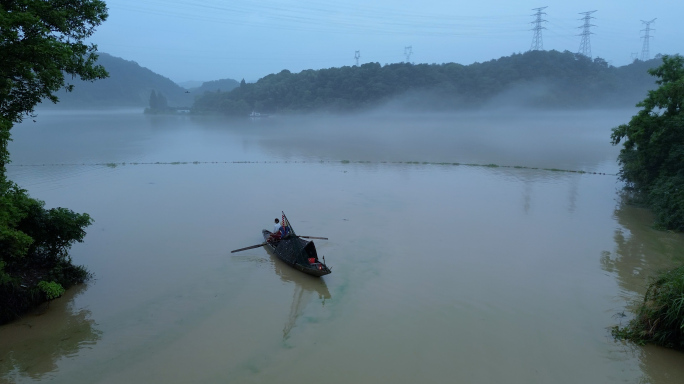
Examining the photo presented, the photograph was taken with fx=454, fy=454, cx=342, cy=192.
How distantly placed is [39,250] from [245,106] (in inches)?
2635

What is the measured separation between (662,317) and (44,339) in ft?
30.1

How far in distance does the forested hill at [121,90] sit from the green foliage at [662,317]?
336 ft

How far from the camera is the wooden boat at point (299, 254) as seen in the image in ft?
29.9

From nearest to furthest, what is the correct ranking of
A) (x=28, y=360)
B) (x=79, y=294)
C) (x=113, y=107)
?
1. (x=28, y=360)
2. (x=79, y=294)
3. (x=113, y=107)

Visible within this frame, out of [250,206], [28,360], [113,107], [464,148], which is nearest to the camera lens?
[28,360]

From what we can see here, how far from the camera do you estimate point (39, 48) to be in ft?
22.4

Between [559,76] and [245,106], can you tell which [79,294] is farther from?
[559,76]

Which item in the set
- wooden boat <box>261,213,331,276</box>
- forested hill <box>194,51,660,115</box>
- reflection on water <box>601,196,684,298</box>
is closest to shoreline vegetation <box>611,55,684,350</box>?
reflection on water <box>601,196,684,298</box>

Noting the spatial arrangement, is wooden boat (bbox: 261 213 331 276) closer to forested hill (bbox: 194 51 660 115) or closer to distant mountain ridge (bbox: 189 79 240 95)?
forested hill (bbox: 194 51 660 115)

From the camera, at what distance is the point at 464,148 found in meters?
30.4

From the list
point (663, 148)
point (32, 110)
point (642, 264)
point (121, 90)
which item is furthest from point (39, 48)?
point (121, 90)

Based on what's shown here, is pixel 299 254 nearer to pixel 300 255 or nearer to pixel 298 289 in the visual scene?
pixel 300 255

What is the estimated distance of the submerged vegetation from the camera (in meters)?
6.84

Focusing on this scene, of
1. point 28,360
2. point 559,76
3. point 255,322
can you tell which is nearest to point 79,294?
point 28,360
